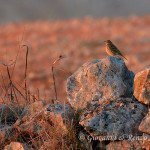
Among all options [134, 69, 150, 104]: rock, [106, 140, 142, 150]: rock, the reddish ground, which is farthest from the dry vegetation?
[134, 69, 150, 104]: rock

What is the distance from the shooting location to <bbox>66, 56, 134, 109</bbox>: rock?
3504 mm

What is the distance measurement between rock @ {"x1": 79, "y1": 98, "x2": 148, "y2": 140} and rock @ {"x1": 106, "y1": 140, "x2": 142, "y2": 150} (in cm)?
9

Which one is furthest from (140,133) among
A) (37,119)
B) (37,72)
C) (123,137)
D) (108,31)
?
Answer: (108,31)

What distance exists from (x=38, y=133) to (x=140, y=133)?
1.10 metres

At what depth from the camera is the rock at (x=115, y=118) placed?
3.07 meters

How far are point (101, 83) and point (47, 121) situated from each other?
758 millimetres

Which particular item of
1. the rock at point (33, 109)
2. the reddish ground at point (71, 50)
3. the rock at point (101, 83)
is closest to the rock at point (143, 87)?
the rock at point (101, 83)

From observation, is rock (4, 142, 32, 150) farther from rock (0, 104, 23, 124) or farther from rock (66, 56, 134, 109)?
rock (66, 56, 134, 109)

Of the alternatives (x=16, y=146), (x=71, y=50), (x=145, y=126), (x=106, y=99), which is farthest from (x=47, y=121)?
(x=71, y=50)

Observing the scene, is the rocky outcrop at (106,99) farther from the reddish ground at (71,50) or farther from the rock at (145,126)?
the reddish ground at (71,50)

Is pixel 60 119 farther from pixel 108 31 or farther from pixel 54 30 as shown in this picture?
pixel 54 30

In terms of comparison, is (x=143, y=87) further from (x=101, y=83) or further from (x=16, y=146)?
(x=16, y=146)

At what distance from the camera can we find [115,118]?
3150mm

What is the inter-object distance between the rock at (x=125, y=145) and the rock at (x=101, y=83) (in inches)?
22.7
